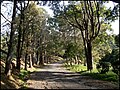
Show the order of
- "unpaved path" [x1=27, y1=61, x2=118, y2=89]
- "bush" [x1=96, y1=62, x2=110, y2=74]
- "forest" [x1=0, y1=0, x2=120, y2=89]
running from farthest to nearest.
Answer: "bush" [x1=96, y1=62, x2=110, y2=74]
"forest" [x1=0, y1=0, x2=120, y2=89]
"unpaved path" [x1=27, y1=61, x2=118, y2=89]

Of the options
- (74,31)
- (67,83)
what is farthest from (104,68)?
(74,31)

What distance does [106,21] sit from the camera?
4050cm

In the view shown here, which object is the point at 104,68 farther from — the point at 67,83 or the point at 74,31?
the point at 74,31

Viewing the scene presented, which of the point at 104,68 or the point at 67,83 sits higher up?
the point at 104,68

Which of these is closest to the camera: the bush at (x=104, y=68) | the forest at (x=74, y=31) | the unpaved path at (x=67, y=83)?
the unpaved path at (x=67, y=83)

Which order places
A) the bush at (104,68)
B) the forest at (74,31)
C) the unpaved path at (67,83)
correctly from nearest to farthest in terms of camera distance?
the unpaved path at (67,83), the forest at (74,31), the bush at (104,68)

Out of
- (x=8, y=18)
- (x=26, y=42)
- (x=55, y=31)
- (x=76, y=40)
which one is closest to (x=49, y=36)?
(x=55, y=31)

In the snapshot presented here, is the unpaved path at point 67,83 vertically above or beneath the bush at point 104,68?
beneath

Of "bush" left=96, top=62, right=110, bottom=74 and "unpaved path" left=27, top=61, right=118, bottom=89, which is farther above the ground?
"bush" left=96, top=62, right=110, bottom=74

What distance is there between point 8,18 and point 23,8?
24.8ft

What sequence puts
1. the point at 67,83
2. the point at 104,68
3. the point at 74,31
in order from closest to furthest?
the point at 67,83
the point at 104,68
the point at 74,31

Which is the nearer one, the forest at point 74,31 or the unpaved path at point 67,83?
the unpaved path at point 67,83

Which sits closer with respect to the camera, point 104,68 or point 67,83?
point 67,83

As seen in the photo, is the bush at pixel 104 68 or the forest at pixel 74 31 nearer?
the forest at pixel 74 31
